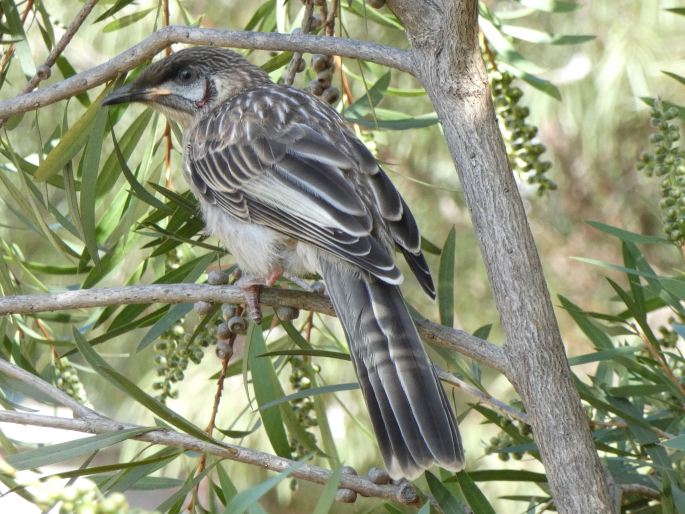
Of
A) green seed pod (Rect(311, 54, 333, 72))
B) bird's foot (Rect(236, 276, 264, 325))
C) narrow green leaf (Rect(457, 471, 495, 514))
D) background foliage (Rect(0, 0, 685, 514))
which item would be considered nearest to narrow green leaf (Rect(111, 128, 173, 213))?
background foliage (Rect(0, 0, 685, 514))

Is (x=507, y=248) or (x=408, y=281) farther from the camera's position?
(x=408, y=281)

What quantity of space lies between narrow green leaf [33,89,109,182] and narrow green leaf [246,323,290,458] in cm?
51

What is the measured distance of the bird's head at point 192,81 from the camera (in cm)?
261

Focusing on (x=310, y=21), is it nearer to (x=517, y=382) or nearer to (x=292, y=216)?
(x=292, y=216)

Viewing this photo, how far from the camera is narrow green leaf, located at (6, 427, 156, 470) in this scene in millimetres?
1533

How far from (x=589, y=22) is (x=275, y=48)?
2.85 m

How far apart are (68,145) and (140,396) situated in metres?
0.59

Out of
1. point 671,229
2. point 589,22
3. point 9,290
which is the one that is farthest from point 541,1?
point 589,22

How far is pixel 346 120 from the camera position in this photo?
238 centimetres

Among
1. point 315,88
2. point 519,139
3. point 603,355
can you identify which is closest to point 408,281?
point 315,88

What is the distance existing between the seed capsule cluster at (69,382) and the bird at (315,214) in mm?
440

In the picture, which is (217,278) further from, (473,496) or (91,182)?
(473,496)

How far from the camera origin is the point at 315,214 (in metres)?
2.12

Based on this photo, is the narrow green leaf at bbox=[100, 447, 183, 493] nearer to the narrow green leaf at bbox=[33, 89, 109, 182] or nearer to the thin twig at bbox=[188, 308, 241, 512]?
the thin twig at bbox=[188, 308, 241, 512]
